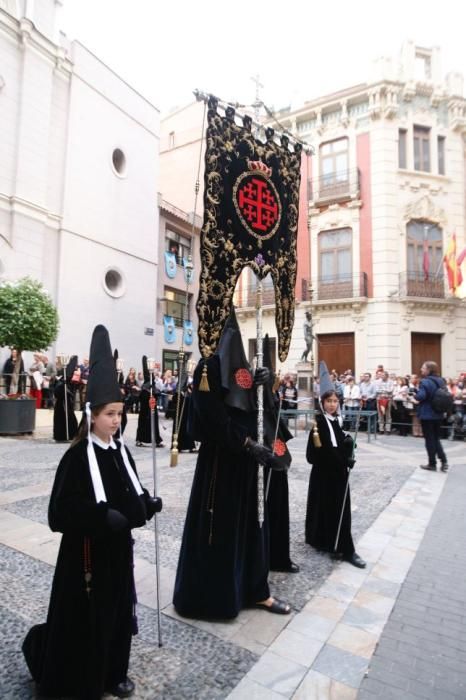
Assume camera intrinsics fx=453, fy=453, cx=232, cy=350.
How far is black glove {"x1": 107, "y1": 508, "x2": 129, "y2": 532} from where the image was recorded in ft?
6.77

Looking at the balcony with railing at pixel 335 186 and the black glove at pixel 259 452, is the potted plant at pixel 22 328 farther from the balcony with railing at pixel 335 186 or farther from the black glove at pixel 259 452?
the balcony with railing at pixel 335 186

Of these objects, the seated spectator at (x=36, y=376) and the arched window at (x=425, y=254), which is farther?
the arched window at (x=425, y=254)

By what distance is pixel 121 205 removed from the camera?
20281 mm

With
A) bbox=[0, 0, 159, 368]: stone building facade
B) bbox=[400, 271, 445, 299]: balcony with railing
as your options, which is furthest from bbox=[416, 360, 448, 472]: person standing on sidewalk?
bbox=[0, 0, 159, 368]: stone building facade

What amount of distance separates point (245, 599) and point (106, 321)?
56.7ft

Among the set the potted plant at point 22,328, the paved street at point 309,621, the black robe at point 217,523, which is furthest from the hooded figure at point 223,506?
the potted plant at point 22,328

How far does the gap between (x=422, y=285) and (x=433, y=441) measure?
1315cm

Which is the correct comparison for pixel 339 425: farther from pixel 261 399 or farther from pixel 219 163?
pixel 219 163

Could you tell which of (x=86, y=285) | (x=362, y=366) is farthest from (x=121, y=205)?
(x=362, y=366)

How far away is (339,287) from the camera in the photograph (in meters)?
20.5

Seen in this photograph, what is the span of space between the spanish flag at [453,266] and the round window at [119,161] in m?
14.6

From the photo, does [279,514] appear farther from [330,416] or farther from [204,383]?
[204,383]

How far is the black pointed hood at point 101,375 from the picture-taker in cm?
225

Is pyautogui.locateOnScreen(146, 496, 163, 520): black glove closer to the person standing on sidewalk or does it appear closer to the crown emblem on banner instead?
the crown emblem on banner
